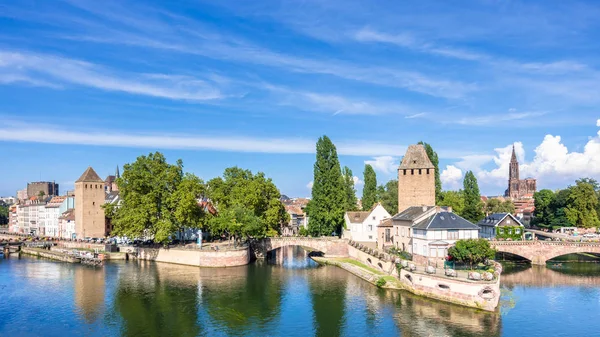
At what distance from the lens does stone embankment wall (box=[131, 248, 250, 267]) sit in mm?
64125

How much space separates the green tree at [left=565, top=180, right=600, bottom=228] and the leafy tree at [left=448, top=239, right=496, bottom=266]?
51.0 meters

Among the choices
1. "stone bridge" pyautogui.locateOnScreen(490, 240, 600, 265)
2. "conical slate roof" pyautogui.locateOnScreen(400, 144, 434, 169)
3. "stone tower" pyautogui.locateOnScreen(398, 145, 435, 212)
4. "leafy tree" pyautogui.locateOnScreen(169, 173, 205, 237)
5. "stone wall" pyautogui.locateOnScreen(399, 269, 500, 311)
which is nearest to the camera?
"stone wall" pyautogui.locateOnScreen(399, 269, 500, 311)

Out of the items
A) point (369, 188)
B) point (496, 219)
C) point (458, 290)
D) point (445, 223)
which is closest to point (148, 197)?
point (445, 223)

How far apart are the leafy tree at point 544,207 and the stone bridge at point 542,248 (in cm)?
3332

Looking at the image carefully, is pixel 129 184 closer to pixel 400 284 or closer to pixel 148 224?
pixel 148 224

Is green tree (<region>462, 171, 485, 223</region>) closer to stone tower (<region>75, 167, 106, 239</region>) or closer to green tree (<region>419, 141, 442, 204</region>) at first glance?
green tree (<region>419, 141, 442, 204</region>)

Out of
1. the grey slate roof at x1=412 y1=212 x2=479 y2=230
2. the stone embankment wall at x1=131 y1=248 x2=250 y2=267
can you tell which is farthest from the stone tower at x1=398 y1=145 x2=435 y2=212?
the stone embankment wall at x1=131 y1=248 x2=250 y2=267

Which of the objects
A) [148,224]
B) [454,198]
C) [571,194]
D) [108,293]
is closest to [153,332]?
[108,293]

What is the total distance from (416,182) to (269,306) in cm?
3576

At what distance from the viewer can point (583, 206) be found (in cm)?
8744

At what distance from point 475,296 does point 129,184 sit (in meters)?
50.0

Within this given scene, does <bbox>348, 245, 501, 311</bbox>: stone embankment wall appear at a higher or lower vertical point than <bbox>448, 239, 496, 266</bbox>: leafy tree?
lower

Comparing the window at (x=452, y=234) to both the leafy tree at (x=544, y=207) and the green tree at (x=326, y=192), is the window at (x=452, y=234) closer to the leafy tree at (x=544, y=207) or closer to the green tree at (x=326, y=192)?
the green tree at (x=326, y=192)

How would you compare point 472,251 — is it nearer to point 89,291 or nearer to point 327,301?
point 327,301
